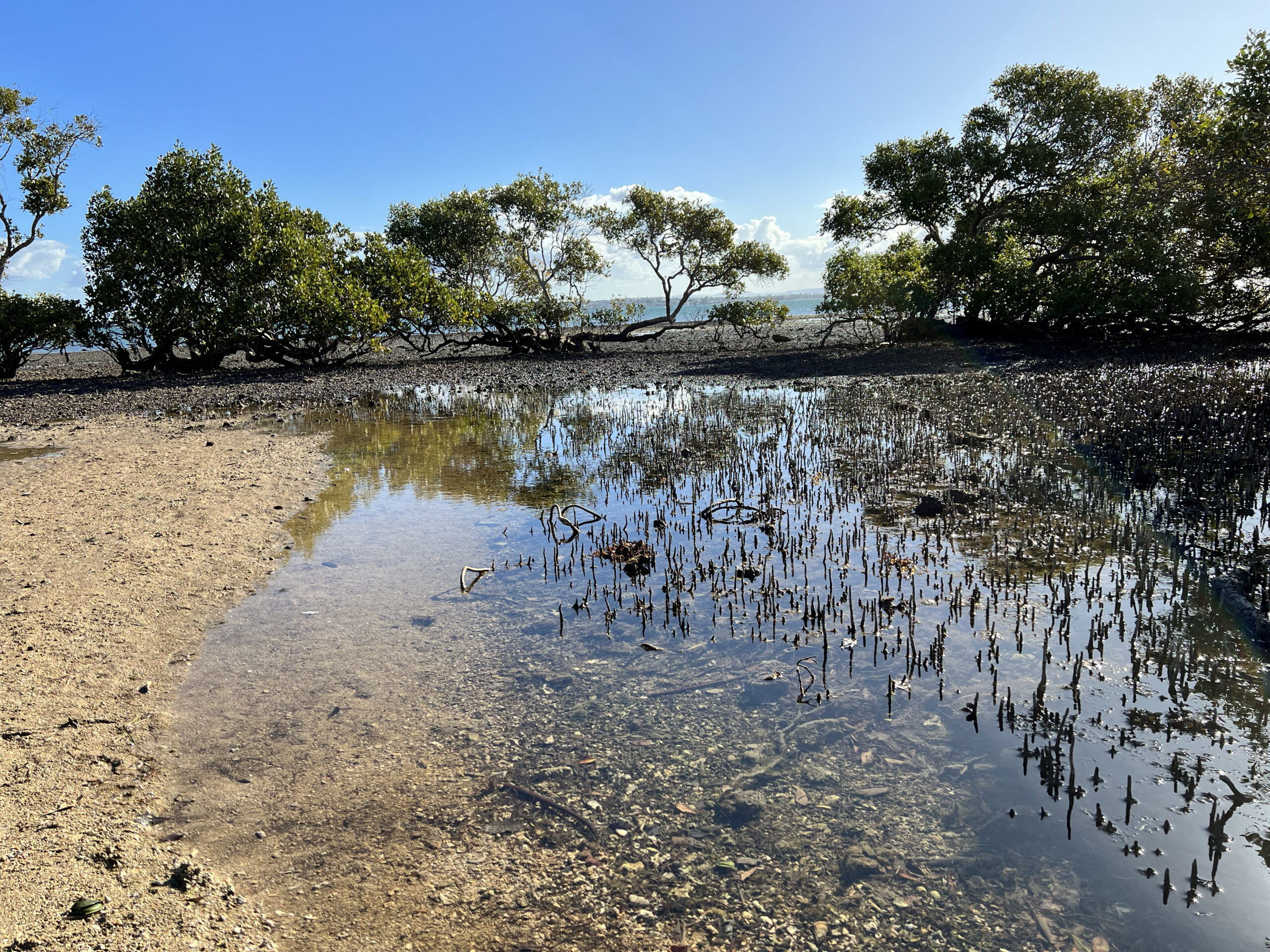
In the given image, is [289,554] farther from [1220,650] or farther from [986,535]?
[1220,650]

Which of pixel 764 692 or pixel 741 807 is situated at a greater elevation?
pixel 764 692

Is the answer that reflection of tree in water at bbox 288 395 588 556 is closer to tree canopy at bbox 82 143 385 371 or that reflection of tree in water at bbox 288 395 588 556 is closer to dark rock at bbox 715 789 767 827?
dark rock at bbox 715 789 767 827

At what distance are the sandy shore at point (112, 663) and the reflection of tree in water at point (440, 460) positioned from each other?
2.09 ft

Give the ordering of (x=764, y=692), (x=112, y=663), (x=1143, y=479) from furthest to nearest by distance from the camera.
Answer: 1. (x=1143, y=479)
2. (x=112, y=663)
3. (x=764, y=692)

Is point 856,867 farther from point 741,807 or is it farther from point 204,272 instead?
point 204,272

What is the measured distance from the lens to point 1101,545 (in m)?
6.99

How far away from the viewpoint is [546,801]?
3.85 meters

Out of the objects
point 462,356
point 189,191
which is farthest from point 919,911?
point 462,356

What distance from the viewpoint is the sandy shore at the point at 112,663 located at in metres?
3.10

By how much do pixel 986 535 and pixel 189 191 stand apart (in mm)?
26807

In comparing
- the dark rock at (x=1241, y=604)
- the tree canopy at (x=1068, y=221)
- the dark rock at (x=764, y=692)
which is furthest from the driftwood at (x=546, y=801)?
the tree canopy at (x=1068, y=221)

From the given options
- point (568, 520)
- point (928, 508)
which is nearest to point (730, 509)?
point (568, 520)

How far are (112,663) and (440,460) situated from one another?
7606 millimetres

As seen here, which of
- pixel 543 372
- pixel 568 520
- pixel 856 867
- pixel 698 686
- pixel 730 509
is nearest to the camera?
pixel 856 867
